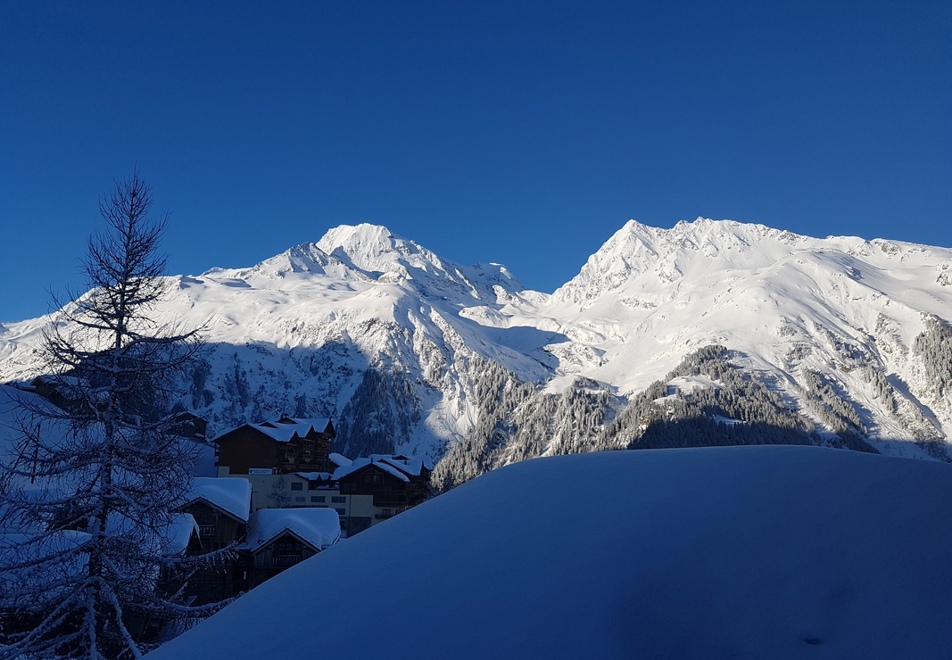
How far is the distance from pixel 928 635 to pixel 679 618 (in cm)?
124

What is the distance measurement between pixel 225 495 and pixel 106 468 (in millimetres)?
26090

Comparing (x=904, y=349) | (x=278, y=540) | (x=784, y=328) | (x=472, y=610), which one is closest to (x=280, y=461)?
(x=278, y=540)

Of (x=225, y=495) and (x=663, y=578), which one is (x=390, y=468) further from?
(x=663, y=578)

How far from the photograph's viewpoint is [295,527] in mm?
32750

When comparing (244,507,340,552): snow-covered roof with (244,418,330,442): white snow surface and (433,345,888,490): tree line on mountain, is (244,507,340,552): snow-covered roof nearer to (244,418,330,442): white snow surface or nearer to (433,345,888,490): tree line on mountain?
(244,418,330,442): white snow surface

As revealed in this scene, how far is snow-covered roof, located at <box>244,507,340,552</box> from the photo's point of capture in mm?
32500

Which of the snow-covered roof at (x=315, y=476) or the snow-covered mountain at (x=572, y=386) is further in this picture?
the snow-covered mountain at (x=572, y=386)

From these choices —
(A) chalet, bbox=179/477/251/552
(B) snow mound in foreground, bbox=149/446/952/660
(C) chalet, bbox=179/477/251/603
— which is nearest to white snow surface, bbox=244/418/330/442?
(A) chalet, bbox=179/477/251/552

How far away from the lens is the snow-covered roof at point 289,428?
209ft

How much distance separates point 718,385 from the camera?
14625 centimetres

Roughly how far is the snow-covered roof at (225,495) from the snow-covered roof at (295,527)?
99cm

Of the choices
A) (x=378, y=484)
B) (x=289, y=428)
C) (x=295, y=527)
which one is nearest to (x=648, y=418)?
(x=378, y=484)

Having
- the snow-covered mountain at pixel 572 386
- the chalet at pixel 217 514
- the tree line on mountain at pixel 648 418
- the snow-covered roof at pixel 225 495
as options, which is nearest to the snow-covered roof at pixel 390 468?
the snow-covered roof at pixel 225 495

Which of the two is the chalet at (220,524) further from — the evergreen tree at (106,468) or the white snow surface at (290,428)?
the white snow surface at (290,428)
